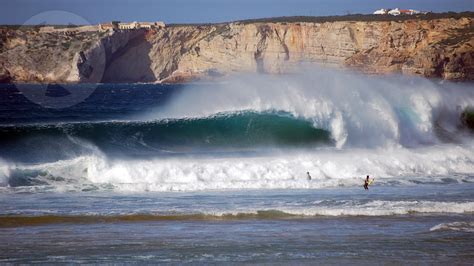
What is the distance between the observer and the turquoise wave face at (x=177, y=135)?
22.6 meters

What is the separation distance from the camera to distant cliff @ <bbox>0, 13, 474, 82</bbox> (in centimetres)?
8938

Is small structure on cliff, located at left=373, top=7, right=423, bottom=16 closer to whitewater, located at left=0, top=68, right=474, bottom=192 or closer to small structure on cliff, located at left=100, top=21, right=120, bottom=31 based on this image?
small structure on cliff, located at left=100, top=21, right=120, bottom=31

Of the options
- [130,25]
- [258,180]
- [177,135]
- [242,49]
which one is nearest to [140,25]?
[130,25]

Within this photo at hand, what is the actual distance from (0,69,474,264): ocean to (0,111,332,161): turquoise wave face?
7 centimetres

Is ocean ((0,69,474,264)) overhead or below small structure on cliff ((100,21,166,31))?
below

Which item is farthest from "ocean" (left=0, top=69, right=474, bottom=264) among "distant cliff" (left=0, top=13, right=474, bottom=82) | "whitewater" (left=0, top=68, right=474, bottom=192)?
"distant cliff" (left=0, top=13, right=474, bottom=82)

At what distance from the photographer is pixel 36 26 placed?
376 feet

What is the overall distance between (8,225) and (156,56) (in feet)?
364

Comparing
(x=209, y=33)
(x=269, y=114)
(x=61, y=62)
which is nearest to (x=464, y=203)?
(x=269, y=114)

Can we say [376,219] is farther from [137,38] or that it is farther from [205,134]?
[137,38]

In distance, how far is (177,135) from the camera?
24.1 metres

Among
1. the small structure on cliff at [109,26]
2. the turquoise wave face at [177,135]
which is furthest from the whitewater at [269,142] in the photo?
the small structure on cliff at [109,26]

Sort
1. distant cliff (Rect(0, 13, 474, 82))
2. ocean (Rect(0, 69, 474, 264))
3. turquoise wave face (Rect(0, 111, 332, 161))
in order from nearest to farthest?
1. ocean (Rect(0, 69, 474, 264))
2. turquoise wave face (Rect(0, 111, 332, 161))
3. distant cliff (Rect(0, 13, 474, 82))

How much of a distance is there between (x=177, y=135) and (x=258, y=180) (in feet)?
23.6
